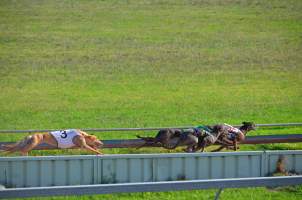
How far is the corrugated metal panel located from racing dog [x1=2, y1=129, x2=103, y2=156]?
2642 mm

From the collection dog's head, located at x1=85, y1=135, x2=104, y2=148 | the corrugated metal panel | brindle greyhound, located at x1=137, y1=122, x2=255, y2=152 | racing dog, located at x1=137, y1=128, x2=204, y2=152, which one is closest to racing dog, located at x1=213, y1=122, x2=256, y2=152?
brindle greyhound, located at x1=137, y1=122, x2=255, y2=152

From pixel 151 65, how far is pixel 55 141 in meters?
17.6

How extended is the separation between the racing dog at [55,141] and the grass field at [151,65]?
3.36 feet

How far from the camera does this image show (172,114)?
70.5 feet

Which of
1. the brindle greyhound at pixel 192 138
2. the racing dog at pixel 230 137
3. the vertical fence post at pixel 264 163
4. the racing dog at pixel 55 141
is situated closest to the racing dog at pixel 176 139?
the brindle greyhound at pixel 192 138

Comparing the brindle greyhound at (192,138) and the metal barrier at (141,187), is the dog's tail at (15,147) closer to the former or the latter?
the brindle greyhound at (192,138)

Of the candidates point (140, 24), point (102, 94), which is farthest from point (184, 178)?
point (140, 24)

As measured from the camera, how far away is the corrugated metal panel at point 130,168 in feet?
34.3

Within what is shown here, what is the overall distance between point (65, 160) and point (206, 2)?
3208 cm

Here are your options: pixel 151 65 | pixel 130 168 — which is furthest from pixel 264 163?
pixel 151 65

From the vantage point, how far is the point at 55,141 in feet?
43.9

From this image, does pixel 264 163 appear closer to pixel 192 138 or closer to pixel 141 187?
pixel 192 138

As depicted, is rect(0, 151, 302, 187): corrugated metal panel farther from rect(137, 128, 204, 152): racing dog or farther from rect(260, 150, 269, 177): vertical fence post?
rect(137, 128, 204, 152): racing dog

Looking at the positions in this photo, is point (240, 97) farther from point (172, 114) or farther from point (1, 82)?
point (1, 82)
